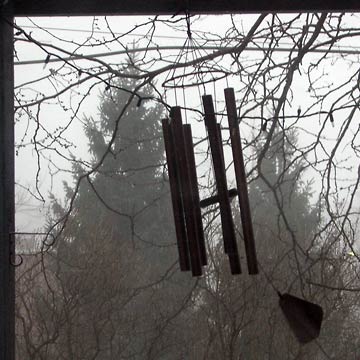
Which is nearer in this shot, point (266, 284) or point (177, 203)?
point (177, 203)

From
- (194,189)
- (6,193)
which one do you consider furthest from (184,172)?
(6,193)

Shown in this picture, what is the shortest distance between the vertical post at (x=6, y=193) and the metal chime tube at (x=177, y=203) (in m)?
0.37

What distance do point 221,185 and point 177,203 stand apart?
0.10 meters

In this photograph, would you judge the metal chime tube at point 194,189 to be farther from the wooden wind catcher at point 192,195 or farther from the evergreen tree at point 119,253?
the evergreen tree at point 119,253

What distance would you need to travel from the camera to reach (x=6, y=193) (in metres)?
1.37

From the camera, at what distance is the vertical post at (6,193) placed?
1.34 meters

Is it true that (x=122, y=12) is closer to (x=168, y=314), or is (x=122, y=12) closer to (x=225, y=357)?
(x=168, y=314)

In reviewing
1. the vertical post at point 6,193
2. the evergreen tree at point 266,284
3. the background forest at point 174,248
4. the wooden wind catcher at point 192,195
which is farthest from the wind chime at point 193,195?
the evergreen tree at point 266,284

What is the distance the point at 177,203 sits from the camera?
50.7 inches

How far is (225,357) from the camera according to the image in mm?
1953

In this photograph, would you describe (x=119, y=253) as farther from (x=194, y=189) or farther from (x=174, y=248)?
(x=194, y=189)

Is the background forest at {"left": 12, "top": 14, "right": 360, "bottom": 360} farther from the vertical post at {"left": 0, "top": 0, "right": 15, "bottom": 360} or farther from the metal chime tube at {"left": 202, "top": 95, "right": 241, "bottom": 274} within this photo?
the metal chime tube at {"left": 202, "top": 95, "right": 241, "bottom": 274}

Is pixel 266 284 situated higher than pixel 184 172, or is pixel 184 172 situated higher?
pixel 184 172

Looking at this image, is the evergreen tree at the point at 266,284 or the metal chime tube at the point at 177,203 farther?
the evergreen tree at the point at 266,284
